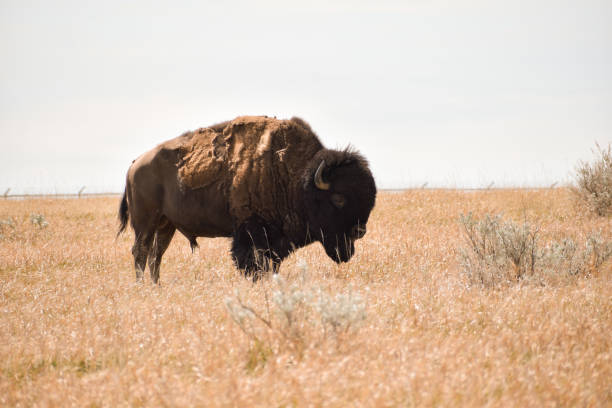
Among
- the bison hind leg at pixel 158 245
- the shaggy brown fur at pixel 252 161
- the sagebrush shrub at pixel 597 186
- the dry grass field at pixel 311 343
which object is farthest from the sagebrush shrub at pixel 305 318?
the sagebrush shrub at pixel 597 186

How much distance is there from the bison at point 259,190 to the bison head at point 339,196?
0.01 metres

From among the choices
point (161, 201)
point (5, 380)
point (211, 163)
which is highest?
point (211, 163)

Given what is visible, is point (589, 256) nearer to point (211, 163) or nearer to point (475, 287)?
point (475, 287)

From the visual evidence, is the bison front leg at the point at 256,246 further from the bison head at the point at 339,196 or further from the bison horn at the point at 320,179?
the bison horn at the point at 320,179

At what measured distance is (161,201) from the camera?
24.3 ft

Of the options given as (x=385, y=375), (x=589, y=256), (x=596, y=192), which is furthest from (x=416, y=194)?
(x=385, y=375)

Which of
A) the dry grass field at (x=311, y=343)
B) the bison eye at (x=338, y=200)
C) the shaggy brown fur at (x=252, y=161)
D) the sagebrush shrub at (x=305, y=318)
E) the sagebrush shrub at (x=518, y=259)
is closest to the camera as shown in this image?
the dry grass field at (x=311, y=343)

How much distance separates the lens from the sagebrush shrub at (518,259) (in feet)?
19.2

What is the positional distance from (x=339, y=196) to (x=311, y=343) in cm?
320

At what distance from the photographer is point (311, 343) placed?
3340 mm

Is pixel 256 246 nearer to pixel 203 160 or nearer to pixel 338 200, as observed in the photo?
pixel 338 200

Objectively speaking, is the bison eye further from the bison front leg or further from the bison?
the bison front leg

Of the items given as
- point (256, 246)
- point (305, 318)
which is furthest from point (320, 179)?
point (305, 318)

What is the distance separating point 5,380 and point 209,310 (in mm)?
1741
